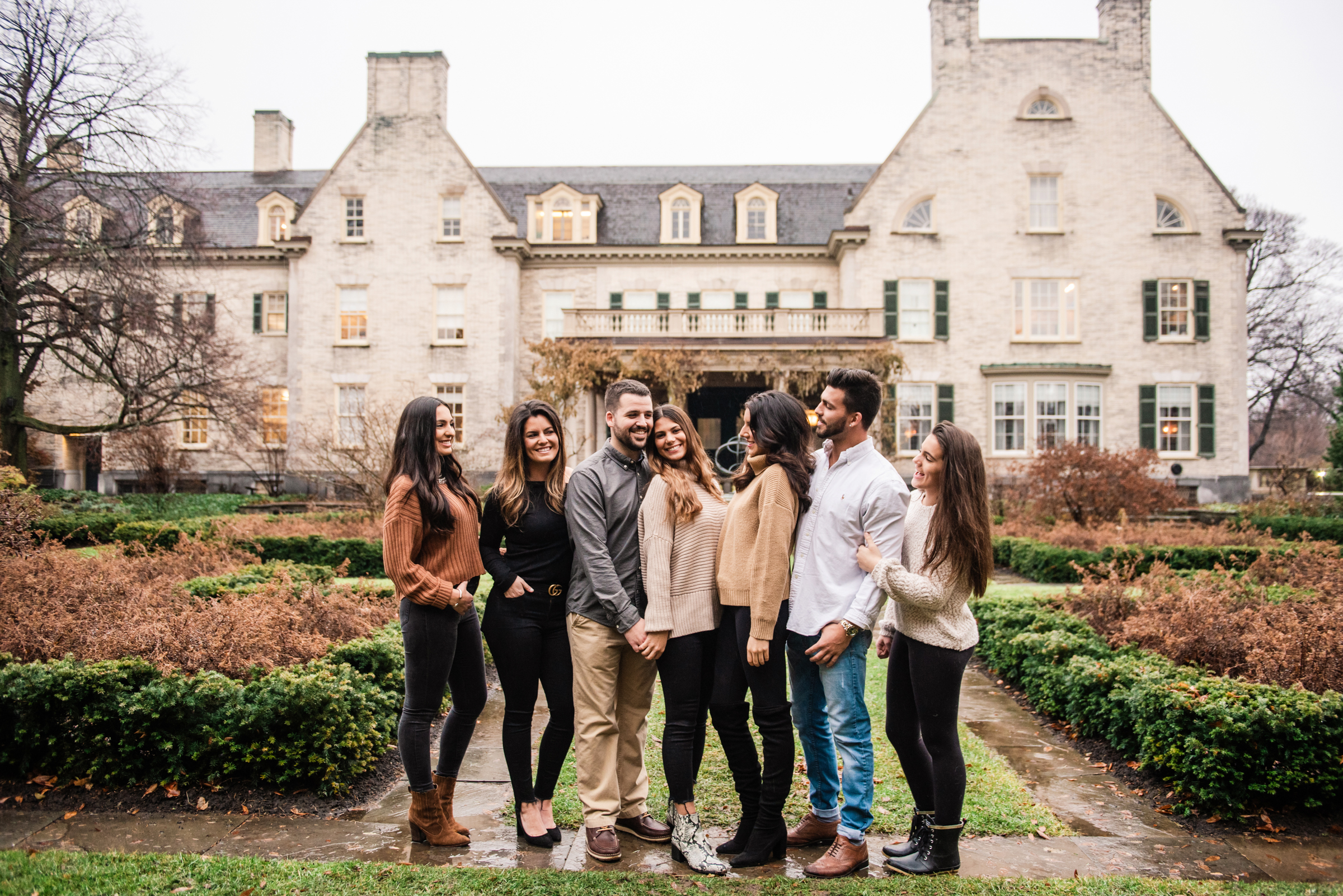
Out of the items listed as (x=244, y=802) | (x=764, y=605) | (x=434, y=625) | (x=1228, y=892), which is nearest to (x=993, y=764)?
(x=1228, y=892)

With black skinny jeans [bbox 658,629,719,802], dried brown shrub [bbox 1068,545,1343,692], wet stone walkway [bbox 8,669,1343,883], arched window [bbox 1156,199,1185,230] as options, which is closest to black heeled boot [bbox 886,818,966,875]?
wet stone walkway [bbox 8,669,1343,883]

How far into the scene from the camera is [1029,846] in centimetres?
386

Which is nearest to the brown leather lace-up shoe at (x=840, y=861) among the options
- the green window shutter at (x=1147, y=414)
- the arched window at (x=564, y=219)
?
the green window shutter at (x=1147, y=414)

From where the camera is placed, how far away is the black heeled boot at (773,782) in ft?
11.9

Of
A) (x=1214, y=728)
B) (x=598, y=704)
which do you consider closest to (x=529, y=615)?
(x=598, y=704)

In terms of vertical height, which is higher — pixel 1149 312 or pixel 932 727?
pixel 1149 312

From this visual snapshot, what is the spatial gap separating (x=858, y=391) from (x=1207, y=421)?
26583mm

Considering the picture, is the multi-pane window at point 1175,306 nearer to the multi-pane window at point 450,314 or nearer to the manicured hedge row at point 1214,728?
the multi-pane window at point 450,314

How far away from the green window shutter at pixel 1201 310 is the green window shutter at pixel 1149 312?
1.32m

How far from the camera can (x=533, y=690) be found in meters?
3.98

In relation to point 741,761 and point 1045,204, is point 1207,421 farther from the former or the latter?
point 741,761

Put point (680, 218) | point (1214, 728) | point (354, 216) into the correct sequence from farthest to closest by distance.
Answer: point (680, 218), point (354, 216), point (1214, 728)

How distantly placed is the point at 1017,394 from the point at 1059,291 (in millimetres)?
3581

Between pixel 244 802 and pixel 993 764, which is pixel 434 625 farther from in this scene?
pixel 993 764
